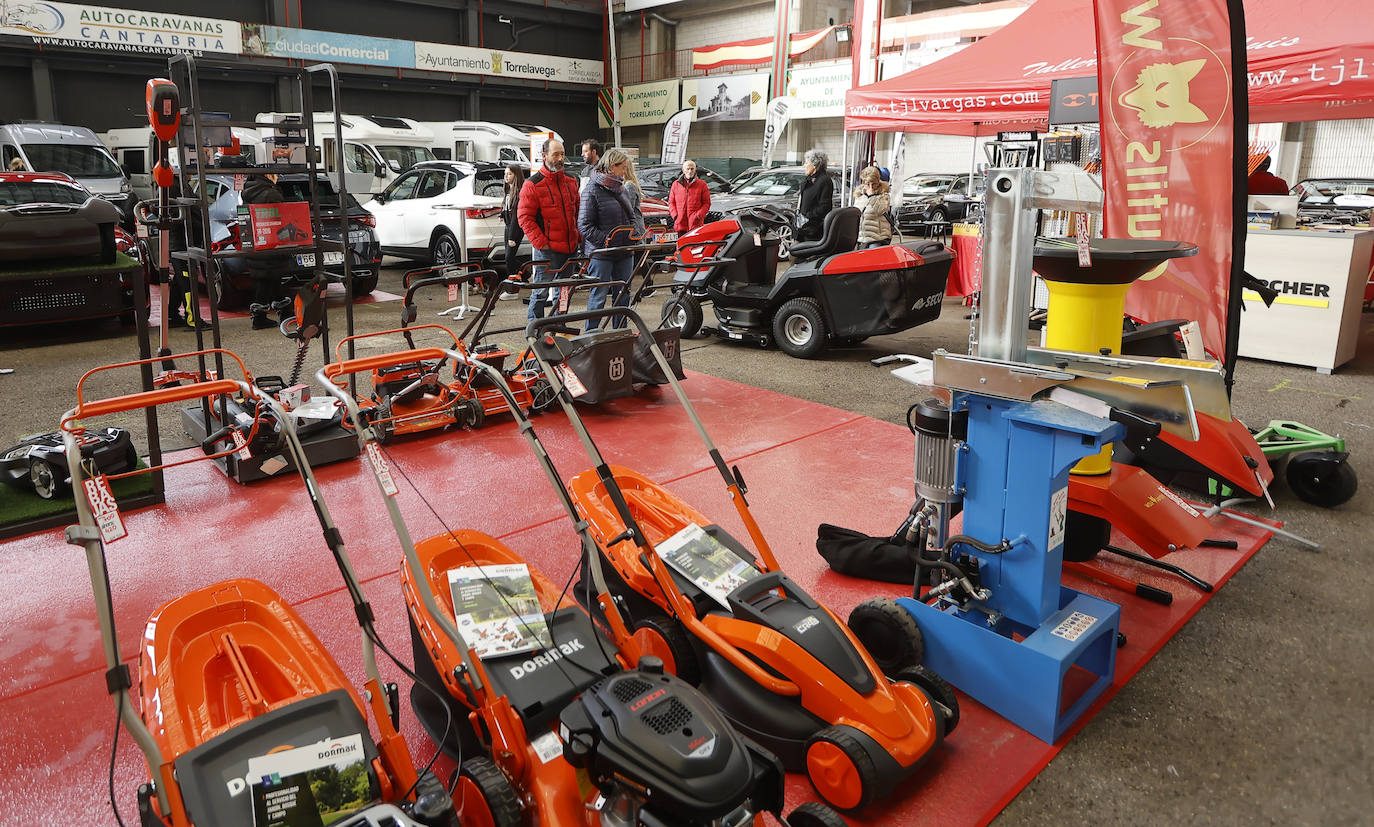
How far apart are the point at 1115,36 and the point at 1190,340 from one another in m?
1.59

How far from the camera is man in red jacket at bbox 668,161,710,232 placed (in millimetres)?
10422

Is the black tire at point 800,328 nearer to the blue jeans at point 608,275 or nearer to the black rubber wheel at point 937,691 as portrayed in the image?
the blue jeans at point 608,275

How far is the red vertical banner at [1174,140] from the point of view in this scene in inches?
156

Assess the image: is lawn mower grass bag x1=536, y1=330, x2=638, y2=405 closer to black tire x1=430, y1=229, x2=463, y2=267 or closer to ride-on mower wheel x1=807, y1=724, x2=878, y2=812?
ride-on mower wheel x1=807, y1=724, x2=878, y2=812

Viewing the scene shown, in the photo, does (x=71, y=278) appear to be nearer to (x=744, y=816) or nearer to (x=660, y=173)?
(x=744, y=816)

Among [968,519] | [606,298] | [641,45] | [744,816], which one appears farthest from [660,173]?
[744,816]

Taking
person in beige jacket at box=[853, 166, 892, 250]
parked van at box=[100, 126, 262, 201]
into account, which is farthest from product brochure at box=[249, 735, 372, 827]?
parked van at box=[100, 126, 262, 201]

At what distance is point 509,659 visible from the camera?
2.27 m

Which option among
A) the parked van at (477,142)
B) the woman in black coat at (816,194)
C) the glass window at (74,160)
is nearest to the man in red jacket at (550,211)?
the woman in black coat at (816,194)

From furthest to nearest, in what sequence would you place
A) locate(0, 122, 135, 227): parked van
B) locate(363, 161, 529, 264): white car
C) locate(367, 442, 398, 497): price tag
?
locate(0, 122, 135, 227): parked van → locate(363, 161, 529, 264): white car → locate(367, 442, 398, 497): price tag

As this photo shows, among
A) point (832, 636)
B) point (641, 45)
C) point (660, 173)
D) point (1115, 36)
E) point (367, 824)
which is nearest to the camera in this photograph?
point (367, 824)

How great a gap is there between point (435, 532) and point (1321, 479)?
13.8 feet

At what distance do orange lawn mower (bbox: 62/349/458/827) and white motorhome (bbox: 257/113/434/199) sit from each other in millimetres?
11562

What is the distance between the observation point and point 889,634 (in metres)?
2.83
